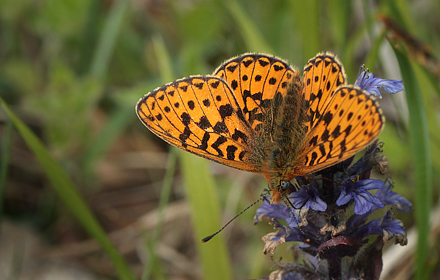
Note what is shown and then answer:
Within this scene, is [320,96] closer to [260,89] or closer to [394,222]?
[260,89]

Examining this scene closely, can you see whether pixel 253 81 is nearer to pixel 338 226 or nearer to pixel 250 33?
pixel 338 226

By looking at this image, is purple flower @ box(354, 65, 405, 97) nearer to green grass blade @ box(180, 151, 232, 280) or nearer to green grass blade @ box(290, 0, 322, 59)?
green grass blade @ box(180, 151, 232, 280)

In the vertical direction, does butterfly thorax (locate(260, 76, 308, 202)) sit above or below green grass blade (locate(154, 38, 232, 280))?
above

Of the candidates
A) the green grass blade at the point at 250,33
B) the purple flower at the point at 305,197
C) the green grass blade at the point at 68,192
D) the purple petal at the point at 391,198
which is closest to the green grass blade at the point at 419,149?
the purple petal at the point at 391,198

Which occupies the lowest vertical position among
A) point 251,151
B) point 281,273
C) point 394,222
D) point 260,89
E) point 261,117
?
point 281,273

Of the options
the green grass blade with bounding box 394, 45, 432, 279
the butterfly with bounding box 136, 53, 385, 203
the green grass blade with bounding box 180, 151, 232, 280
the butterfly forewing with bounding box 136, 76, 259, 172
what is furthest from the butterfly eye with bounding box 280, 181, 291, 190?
the green grass blade with bounding box 180, 151, 232, 280

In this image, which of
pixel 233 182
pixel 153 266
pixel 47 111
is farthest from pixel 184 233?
pixel 47 111

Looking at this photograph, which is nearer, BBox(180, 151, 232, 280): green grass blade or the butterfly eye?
the butterfly eye
